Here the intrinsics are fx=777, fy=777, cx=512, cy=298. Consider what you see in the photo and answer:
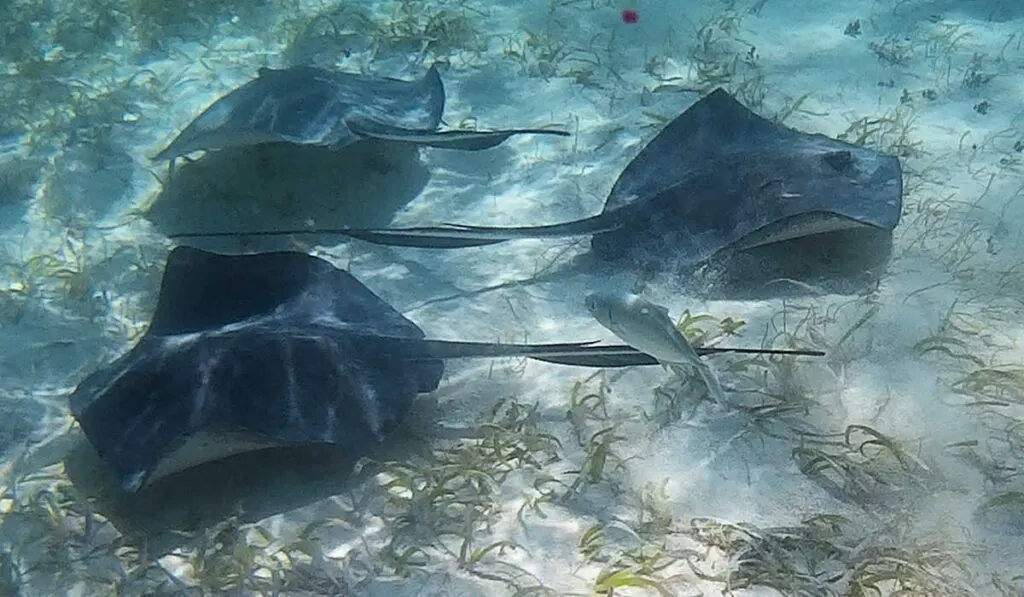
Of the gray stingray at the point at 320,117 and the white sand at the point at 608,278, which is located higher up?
the gray stingray at the point at 320,117

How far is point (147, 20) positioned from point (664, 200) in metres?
7.38

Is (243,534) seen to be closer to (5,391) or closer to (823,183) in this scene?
(5,391)

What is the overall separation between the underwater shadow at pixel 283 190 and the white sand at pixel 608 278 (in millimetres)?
158

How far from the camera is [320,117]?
18.6ft

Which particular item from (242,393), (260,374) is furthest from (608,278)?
(242,393)

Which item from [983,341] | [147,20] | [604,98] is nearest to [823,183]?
[983,341]

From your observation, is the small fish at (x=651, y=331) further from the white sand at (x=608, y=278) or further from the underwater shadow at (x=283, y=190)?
the underwater shadow at (x=283, y=190)

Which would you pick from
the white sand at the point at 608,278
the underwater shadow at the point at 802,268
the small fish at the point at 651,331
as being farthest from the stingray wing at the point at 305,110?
the small fish at the point at 651,331

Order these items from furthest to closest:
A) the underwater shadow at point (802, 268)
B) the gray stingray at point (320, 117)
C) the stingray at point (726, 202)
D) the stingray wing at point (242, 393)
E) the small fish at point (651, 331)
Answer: the gray stingray at point (320, 117) < the underwater shadow at point (802, 268) < the stingray at point (726, 202) < the stingray wing at point (242, 393) < the small fish at point (651, 331)

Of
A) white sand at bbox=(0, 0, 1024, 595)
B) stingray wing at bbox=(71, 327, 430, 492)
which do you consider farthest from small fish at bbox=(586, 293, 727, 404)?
stingray wing at bbox=(71, 327, 430, 492)

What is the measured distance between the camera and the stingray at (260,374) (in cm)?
342

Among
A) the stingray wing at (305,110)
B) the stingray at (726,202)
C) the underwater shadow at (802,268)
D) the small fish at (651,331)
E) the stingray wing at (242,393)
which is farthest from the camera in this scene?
the stingray wing at (305,110)

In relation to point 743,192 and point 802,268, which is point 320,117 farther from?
point 802,268

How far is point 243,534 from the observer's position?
361 centimetres
